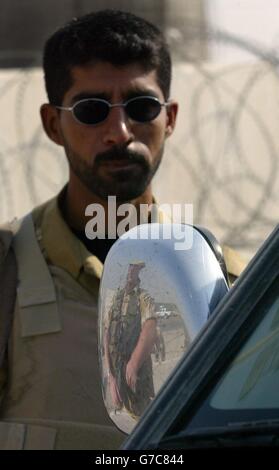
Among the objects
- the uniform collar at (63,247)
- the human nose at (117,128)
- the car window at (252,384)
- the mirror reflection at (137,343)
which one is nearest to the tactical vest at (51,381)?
the uniform collar at (63,247)

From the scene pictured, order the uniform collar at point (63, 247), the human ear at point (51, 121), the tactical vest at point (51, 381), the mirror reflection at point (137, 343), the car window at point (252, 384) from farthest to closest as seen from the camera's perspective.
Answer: the human ear at point (51, 121)
the uniform collar at point (63, 247)
the tactical vest at point (51, 381)
the mirror reflection at point (137, 343)
the car window at point (252, 384)

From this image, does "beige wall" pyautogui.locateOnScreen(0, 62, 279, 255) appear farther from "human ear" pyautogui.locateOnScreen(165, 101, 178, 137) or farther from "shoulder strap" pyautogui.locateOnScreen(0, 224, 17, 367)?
"shoulder strap" pyautogui.locateOnScreen(0, 224, 17, 367)

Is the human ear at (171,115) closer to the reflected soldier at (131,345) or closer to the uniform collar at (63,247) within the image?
the uniform collar at (63,247)

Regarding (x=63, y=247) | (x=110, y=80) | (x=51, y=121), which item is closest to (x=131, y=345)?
(x=63, y=247)

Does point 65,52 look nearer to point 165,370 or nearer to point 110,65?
point 110,65

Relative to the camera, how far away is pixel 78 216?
3920mm

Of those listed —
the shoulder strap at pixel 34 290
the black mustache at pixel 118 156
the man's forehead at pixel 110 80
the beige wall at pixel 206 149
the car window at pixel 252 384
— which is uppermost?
the car window at pixel 252 384

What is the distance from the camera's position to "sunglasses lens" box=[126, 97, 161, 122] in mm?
3838

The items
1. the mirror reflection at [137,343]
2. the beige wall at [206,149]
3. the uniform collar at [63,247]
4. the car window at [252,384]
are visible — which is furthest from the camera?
the beige wall at [206,149]

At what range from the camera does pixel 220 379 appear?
2328mm

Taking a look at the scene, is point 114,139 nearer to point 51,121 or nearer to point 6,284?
point 51,121

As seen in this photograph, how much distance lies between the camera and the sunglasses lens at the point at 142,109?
3.84 metres

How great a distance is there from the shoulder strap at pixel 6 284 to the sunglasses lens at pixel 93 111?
0.38 meters
